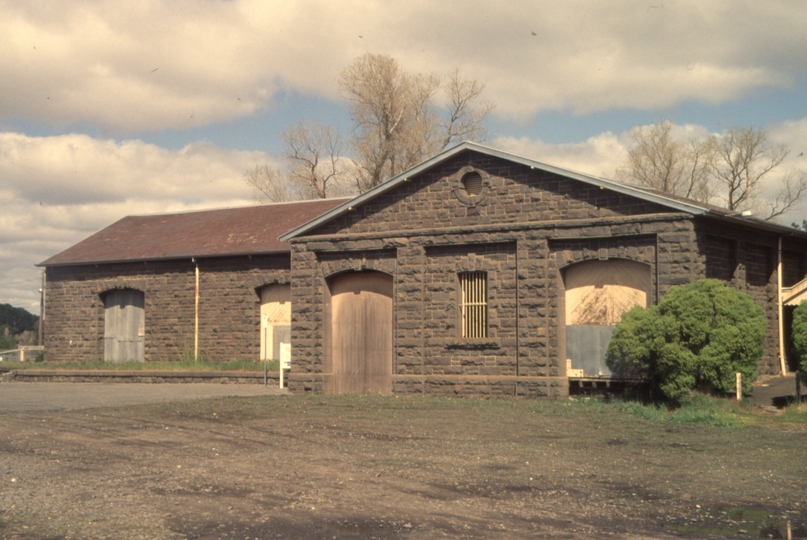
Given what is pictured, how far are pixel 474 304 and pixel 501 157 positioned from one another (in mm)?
3308

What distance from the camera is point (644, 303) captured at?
59.1ft

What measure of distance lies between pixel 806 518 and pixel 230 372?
63.3 feet

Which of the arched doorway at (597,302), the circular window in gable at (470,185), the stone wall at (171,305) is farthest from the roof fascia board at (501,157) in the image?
the stone wall at (171,305)

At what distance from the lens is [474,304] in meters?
19.8

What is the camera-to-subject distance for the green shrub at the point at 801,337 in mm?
14953

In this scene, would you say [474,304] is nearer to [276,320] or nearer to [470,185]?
[470,185]

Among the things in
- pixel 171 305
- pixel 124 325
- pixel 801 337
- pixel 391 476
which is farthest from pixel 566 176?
pixel 124 325

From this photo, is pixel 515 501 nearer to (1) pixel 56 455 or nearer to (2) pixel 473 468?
(2) pixel 473 468

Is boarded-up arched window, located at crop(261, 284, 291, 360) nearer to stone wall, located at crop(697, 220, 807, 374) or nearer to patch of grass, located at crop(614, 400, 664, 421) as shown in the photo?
patch of grass, located at crop(614, 400, 664, 421)

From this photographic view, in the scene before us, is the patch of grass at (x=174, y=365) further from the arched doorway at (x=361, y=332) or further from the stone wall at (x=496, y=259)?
the stone wall at (x=496, y=259)

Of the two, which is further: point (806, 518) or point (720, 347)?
point (720, 347)

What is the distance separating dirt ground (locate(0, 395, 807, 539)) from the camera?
7.25 meters

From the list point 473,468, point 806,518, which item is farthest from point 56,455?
point 806,518

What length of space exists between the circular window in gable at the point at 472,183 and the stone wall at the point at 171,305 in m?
8.65
